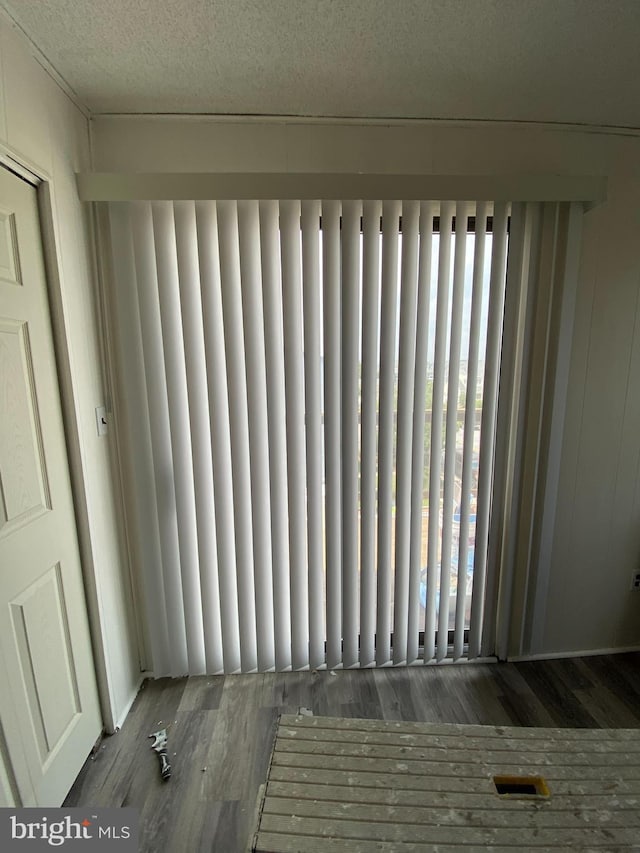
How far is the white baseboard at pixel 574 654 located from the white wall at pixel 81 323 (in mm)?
1923

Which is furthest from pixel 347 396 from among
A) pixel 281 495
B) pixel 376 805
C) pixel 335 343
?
pixel 376 805

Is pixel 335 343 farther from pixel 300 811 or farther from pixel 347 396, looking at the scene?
pixel 300 811

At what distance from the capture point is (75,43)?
119 cm

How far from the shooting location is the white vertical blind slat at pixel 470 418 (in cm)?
157

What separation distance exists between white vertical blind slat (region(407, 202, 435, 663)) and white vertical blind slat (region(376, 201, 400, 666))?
0.33 feet

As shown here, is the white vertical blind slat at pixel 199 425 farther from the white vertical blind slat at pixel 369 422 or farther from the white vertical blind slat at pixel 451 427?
the white vertical blind slat at pixel 451 427

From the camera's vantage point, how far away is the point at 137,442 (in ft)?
5.37

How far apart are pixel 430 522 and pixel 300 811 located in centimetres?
115

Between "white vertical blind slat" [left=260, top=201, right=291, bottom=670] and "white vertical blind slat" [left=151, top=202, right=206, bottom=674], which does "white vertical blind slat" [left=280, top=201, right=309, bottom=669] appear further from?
"white vertical blind slat" [left=151, top=202, right=206, bottom=674]

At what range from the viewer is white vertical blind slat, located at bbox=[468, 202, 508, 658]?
5.15 ft

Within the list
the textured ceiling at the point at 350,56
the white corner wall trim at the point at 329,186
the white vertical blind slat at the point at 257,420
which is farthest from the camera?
the white vertical blind slat at the point at 257,420

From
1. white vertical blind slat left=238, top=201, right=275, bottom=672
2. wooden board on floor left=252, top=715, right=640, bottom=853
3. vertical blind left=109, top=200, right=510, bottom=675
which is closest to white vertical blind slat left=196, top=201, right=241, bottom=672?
vertical blind left=109, top=200, right=510, bottom=675

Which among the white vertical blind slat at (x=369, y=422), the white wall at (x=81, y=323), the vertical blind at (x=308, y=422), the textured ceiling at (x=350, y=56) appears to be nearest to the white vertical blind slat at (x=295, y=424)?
the vertical blind at (x=308, y=422)

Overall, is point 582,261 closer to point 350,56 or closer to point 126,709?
point 350,56
